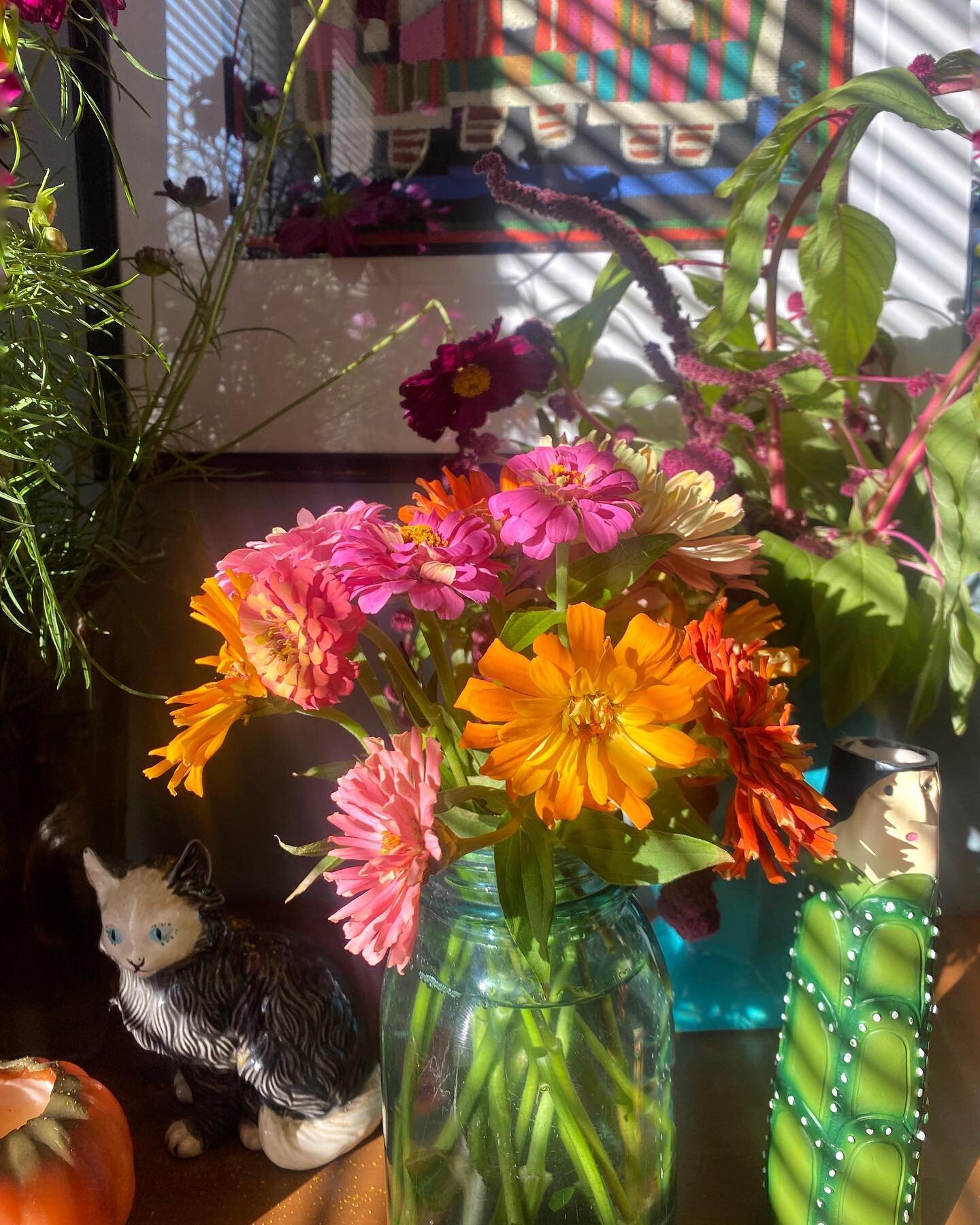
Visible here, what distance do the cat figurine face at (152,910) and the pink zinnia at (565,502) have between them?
29cm

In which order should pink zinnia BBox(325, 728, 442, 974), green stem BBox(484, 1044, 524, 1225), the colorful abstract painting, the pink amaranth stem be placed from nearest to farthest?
pink zinnia BBox(325, 728, 442, 974) → green stem BBox(484, 1044, 524, 1225) → the pink amaranth stem → the colorful abstract painting

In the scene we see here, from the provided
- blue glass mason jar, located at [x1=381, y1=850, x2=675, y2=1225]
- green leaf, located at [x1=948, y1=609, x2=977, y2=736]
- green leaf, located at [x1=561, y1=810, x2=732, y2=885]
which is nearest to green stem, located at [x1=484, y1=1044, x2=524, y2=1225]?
blue glass mason jar, located at [x1=381, y1=850, x2=675, y2=1225]

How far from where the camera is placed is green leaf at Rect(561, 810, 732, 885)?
1.22ft

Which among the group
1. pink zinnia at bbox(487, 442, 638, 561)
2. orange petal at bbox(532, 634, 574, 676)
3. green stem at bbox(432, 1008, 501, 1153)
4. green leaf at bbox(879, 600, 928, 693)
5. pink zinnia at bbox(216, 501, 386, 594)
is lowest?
green stem at bbox(432, 1008, 501, 1153)

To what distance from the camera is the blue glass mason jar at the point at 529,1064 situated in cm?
41

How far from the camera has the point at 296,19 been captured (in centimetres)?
63

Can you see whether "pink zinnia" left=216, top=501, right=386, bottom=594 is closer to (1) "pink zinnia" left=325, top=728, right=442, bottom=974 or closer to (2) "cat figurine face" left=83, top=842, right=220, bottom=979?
(1) "pink zinnia" left=325, top=728, right=442, bottom=974

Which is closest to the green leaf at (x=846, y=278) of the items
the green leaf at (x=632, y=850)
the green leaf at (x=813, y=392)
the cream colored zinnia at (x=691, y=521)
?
the green leaf at (x=813, y=392)

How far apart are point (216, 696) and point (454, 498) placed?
0.40ft

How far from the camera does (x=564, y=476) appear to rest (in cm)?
36

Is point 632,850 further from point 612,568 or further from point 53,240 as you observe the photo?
point 53,240

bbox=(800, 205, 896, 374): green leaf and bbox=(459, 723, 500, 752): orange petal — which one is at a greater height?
bbox=(800, 205, 896, 374): green leaf

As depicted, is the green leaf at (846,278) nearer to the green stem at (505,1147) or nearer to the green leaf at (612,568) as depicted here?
the green leaf at (612,568)

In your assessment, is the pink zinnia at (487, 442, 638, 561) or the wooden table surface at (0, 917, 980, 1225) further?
the wooden table surface at (0, 917, 980, 1225)
